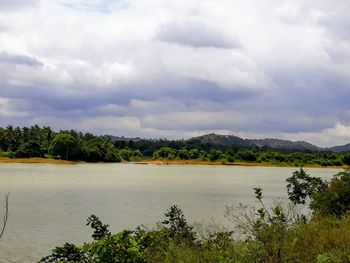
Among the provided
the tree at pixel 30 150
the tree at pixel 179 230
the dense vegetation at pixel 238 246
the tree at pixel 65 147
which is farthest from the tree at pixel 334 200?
the tree at pixel 30 150

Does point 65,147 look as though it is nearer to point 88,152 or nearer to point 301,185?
point 88,152

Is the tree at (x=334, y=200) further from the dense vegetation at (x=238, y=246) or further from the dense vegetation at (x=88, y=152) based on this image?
the dense vegetation at (x=88, y=152)

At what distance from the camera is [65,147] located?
425ft

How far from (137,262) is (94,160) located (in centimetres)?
13541

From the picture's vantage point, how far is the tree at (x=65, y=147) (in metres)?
129

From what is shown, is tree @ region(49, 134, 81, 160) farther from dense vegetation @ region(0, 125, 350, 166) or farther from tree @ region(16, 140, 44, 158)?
tree @ region(16, 140, 44, 158)

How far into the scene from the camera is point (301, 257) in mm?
9164

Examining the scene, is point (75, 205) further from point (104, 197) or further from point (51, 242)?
point (51, 242)

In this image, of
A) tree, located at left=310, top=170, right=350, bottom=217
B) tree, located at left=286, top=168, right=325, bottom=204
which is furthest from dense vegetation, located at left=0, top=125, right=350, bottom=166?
tree, located at left=310, top=170, right=350, bottom=217

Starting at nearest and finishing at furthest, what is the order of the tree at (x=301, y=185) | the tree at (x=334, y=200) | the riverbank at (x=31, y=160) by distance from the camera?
the tree at (x=334, y=200) → the tree at (x=301, y=185) → the riverbank at (x=31, y=160)

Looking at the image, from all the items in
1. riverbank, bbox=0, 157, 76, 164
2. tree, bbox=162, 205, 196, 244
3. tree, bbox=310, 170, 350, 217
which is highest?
tree, bbox=310, 170, 350, 217

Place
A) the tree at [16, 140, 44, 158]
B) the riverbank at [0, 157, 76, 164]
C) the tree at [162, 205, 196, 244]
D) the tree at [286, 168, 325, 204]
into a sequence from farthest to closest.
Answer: the tree at [16, 140, 44, 158], the riverbank at [0, 157, 76, 164], the tree at [286, 168, 325, 204], the tree at [162, 205, 196, 244]

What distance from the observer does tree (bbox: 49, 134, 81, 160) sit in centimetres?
12888

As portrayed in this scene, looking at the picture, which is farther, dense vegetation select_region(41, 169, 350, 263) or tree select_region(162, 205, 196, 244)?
tree select_region(162, 205, 196, 244)
